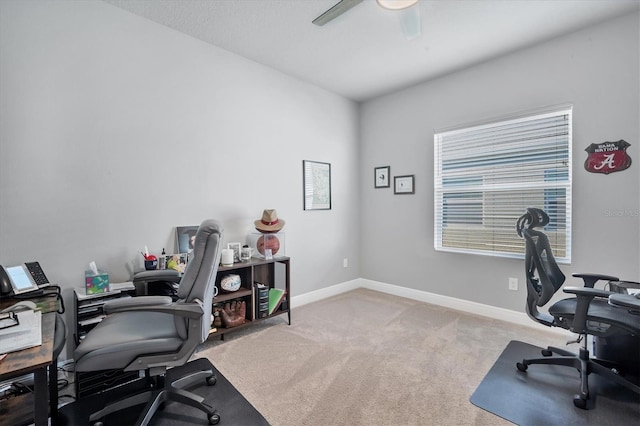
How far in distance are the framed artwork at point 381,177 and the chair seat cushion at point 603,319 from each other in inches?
95.3

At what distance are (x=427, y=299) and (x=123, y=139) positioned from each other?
11.7 feet

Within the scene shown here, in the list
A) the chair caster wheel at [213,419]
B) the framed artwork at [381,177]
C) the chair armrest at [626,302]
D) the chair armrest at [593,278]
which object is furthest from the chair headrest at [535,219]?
the chair caster wheel at [213,419]

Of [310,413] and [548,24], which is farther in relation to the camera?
[548,24]

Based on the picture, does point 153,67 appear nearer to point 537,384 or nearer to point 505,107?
point 505,107

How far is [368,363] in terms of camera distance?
7.54 feet

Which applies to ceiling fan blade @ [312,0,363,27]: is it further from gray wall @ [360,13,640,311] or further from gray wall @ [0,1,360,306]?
gray wall @ [360,13,640,311]

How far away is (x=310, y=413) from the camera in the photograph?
5.79 feet

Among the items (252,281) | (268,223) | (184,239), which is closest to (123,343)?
(184,239)

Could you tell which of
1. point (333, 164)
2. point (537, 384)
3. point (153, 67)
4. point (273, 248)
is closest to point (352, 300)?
point (273, 248)

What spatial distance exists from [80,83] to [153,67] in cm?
56

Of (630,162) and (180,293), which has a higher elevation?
(630,162)

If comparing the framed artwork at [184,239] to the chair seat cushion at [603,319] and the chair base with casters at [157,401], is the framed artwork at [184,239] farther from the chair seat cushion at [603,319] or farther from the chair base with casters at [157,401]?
the chair seat cushion at [603,319]

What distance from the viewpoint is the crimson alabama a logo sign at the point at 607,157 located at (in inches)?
96.7

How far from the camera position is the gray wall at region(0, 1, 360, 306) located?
6.61ft
